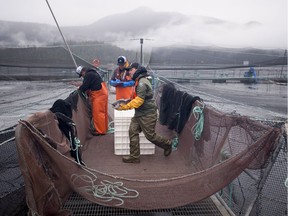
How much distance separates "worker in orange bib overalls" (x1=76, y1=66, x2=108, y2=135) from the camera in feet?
16.2

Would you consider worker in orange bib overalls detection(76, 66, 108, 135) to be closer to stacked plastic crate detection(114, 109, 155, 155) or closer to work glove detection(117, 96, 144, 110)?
stacked plastic crate detection(114, 109, 155, 155)

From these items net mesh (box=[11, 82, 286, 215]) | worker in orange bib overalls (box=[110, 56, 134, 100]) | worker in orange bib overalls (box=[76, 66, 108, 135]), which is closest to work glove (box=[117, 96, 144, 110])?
net mesh (box=[11, 82, 286, 215])

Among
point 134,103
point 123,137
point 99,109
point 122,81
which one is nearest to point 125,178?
point 134,103

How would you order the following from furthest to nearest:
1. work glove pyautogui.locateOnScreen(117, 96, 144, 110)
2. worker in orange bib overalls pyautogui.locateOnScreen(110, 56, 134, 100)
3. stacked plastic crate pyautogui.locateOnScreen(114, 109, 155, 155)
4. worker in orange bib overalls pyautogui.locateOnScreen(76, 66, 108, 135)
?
1. worker in orange bib overalls pyautogui.locateOnScreen(110, 56, 134, 100)
2. worker in orange bib overalls pyautogui.locateOnScreen(76, 66, 108, 135)
3. stacked plastic crate pyautogui.locateOnScreen(114, 109, 155, 155)
4. work glove pyautogui.locateOnScreen(117, 96, 144, 110)

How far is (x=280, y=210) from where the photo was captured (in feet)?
13.1

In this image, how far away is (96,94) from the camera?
16.7 ft

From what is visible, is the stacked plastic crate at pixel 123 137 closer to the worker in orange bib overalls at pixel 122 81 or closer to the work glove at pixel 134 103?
the work glove at pixel 134 103

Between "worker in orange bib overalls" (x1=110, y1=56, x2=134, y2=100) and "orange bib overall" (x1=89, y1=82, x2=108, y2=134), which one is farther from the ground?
"worker in orange bib overalls" (x1=110, y1=56, x2=134, y2=100)

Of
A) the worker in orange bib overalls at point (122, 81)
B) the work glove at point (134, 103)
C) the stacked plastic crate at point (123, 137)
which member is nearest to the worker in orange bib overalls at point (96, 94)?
the stacked plastic crate at point (123, 137)

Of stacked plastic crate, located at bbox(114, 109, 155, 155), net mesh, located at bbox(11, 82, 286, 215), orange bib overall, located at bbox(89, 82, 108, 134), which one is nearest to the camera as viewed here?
net mesh, located at bbox(11, 82, 286, 215)

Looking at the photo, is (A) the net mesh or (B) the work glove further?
(B) the work glove

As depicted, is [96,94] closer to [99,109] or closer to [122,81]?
[99,109]

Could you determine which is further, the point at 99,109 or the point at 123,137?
the point at 99,109

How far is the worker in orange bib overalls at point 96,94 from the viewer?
4.94m
